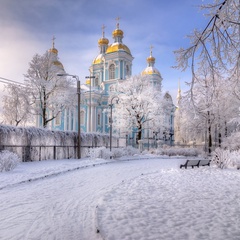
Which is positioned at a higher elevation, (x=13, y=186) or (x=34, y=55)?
(x=34, y=55)

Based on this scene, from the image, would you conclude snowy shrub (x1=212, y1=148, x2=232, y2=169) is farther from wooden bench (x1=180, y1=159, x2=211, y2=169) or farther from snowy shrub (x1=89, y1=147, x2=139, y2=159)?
snowy shrub (x1=89, y1=147, x2=139, y2=159)

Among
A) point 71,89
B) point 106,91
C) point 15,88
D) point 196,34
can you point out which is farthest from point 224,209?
point 106,91

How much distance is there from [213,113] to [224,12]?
27.3 metres

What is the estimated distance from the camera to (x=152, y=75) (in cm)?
5978

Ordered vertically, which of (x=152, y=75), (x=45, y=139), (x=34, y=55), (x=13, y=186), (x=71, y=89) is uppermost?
(x=152, y=75)

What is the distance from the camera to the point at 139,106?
119ft

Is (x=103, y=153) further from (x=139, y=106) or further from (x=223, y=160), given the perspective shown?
(x=139, y=106)

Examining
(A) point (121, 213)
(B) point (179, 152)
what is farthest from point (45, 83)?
(A) point (121, 213)

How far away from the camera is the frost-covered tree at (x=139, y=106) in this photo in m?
36.1

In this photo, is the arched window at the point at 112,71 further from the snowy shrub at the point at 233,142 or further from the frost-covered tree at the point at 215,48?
the frost-covered tree at the point at 215,48

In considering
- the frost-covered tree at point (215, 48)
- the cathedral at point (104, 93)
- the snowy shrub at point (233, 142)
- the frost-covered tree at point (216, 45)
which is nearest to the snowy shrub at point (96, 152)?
the snowy shrub at point (233, 142)

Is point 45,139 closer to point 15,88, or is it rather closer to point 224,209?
point 224,209

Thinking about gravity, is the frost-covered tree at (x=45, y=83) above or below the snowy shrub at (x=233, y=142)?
above

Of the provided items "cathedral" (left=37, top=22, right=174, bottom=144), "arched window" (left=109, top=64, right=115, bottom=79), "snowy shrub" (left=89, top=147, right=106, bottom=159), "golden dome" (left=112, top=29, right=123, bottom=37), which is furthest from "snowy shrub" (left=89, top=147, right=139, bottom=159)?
"golden dome" (left=112, top=29, right=123, bottom=37)
